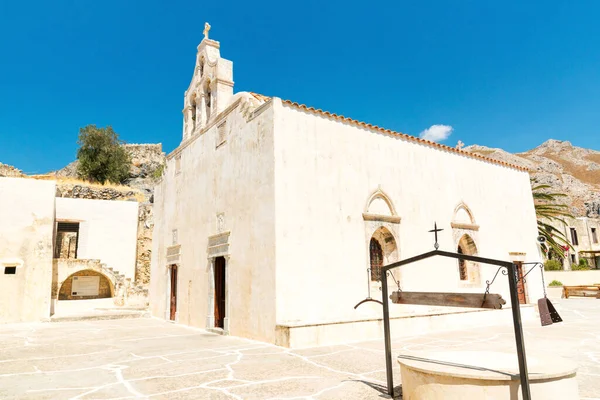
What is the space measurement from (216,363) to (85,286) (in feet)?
64.2

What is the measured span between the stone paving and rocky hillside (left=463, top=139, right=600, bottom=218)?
44.0 meters

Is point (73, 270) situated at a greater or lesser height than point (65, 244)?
lesser

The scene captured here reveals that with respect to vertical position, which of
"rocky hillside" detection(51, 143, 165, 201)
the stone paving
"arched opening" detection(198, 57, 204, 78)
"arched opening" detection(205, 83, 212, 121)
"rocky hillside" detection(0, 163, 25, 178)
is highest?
"rocky hillside" detection(51, 143, 165, 201)

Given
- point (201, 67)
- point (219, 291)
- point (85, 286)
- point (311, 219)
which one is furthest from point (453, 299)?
point (85, 286)

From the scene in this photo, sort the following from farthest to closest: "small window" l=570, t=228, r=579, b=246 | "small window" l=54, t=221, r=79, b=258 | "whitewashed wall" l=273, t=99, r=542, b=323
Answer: "small window" l=570, t=228, r=579, b=246 → "small window" l=54, t=221, r=79, b=258 → "whitewashed wall" l=273, t=99, r=542, b=323

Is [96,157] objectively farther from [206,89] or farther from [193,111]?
[206,89]

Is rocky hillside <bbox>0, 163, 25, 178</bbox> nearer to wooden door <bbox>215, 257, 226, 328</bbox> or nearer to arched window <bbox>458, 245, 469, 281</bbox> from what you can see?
wooden door <bbox>215, 257, 226, 328</bbox>

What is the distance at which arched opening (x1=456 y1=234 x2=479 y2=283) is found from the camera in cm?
1226

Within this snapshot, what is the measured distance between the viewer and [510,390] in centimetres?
349

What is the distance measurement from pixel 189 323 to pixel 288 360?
20.3ft

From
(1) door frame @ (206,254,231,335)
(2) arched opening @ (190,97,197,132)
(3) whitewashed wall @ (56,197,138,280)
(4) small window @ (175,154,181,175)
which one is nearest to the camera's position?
(1) door frame @ (206,254,231,335)

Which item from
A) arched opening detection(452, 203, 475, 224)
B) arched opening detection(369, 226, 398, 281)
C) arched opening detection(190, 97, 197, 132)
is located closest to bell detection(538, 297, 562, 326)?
arched opening detection(369, 226, 398, 281)

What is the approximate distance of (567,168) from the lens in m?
77.2

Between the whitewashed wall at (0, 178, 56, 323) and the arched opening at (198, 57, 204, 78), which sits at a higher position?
the arched opening at (198, 57, 204, 78)
